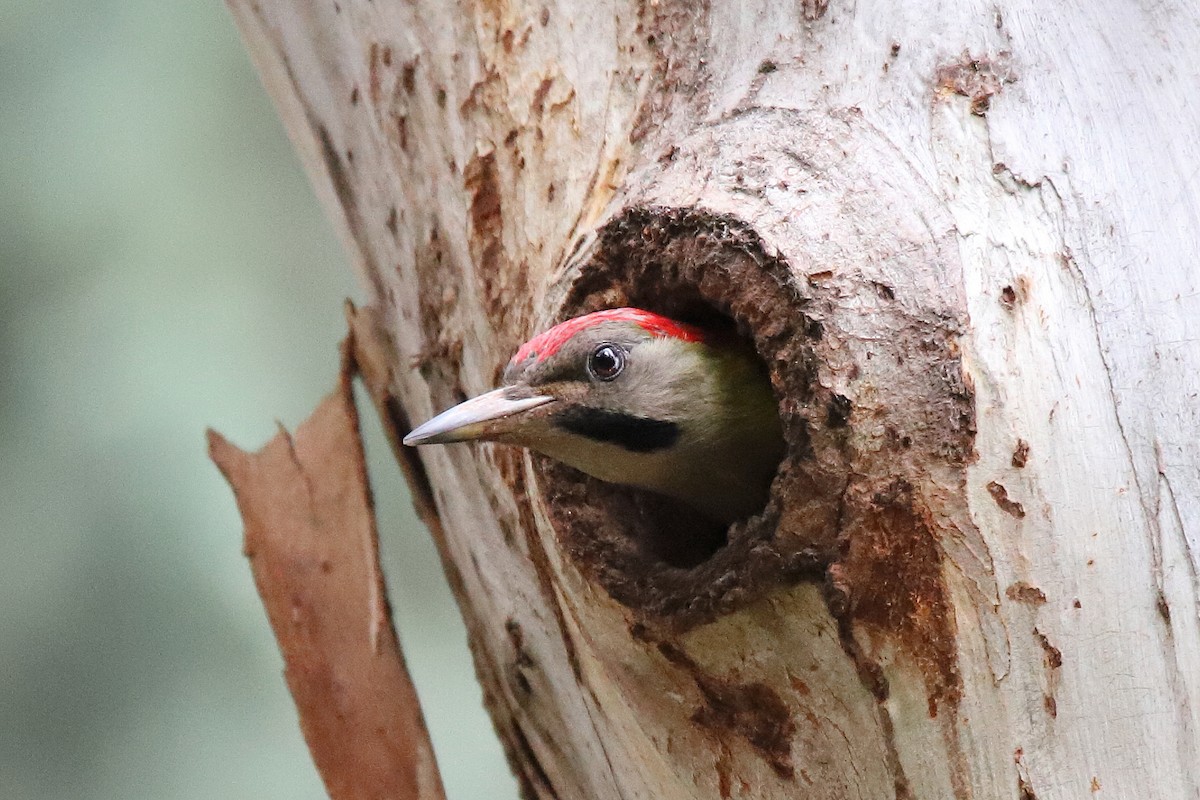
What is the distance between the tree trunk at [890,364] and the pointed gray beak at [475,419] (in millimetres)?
158

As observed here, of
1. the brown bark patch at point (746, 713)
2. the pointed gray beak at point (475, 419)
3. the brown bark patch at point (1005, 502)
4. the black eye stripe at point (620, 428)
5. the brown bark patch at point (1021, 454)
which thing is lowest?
the brown bark patch at point (746, 713)

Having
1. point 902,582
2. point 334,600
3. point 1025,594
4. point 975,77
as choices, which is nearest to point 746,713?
point 902,582

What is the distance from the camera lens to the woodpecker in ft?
6.10

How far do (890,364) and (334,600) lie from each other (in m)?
1.70

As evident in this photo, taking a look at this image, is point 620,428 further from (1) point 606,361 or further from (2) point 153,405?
(2) point 153,405

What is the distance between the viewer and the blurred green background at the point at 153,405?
3768mm

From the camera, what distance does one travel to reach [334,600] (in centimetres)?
276

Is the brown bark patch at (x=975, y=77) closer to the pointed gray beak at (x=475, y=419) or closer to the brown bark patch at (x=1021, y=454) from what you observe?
the brown bark patch at (x=1021, y=454)

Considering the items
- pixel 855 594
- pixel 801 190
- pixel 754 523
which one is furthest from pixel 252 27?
pixel 855 594

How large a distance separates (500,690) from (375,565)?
0.50 meters

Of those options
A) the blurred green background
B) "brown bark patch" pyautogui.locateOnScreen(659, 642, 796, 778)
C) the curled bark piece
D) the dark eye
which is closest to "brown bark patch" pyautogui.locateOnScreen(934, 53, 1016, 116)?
the dark eye

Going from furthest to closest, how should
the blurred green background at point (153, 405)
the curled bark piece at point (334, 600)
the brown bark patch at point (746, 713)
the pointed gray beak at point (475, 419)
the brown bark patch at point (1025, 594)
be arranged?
the blurred green background at point (153, 405) < the curled bark piece at point (334, 600) < the pointed gray beak at point (475, 419) < the brown bark patch at point (746, 713) < the brown bark patch at point (1025, 594)

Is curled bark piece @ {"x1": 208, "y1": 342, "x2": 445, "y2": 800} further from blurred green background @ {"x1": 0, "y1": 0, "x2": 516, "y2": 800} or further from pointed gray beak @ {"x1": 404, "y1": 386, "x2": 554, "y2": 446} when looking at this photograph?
blurred green background @ {"x1": 0, "y1": 0, "x2": 516, "y2": 800}

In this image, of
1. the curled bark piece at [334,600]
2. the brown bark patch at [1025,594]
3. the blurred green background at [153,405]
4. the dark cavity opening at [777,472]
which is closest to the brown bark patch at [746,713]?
the dark cavity opening at [777,472]
